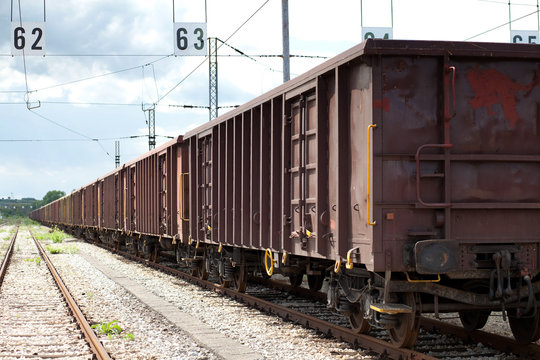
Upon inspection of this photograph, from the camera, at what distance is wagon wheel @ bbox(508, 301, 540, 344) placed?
796cm

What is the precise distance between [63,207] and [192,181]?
46.0m

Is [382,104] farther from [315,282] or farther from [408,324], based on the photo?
[315,282]

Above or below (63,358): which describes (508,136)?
above

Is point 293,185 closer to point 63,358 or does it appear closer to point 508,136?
point 508,136

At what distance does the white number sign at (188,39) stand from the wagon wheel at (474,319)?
11.9m

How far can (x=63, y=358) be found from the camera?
8.07 metres

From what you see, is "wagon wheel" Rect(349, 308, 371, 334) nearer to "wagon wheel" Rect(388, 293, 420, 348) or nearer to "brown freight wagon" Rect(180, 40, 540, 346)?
"brown freight wagon" Rect(180, 40, 540, 346)

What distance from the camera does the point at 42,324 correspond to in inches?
417

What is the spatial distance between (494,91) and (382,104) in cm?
127

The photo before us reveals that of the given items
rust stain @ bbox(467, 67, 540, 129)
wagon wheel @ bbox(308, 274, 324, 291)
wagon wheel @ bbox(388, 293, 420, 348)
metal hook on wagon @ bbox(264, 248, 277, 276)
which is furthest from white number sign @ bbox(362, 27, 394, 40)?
wagon wheel @ bbox(388, 293, 420, 348)

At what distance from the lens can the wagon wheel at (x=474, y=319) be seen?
28.8 ft

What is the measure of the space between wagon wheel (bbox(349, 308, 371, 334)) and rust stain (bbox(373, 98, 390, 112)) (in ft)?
8.70

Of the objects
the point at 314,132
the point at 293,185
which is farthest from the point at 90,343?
the point at 314,132

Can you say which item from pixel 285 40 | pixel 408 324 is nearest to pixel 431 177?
pixel 408 324
